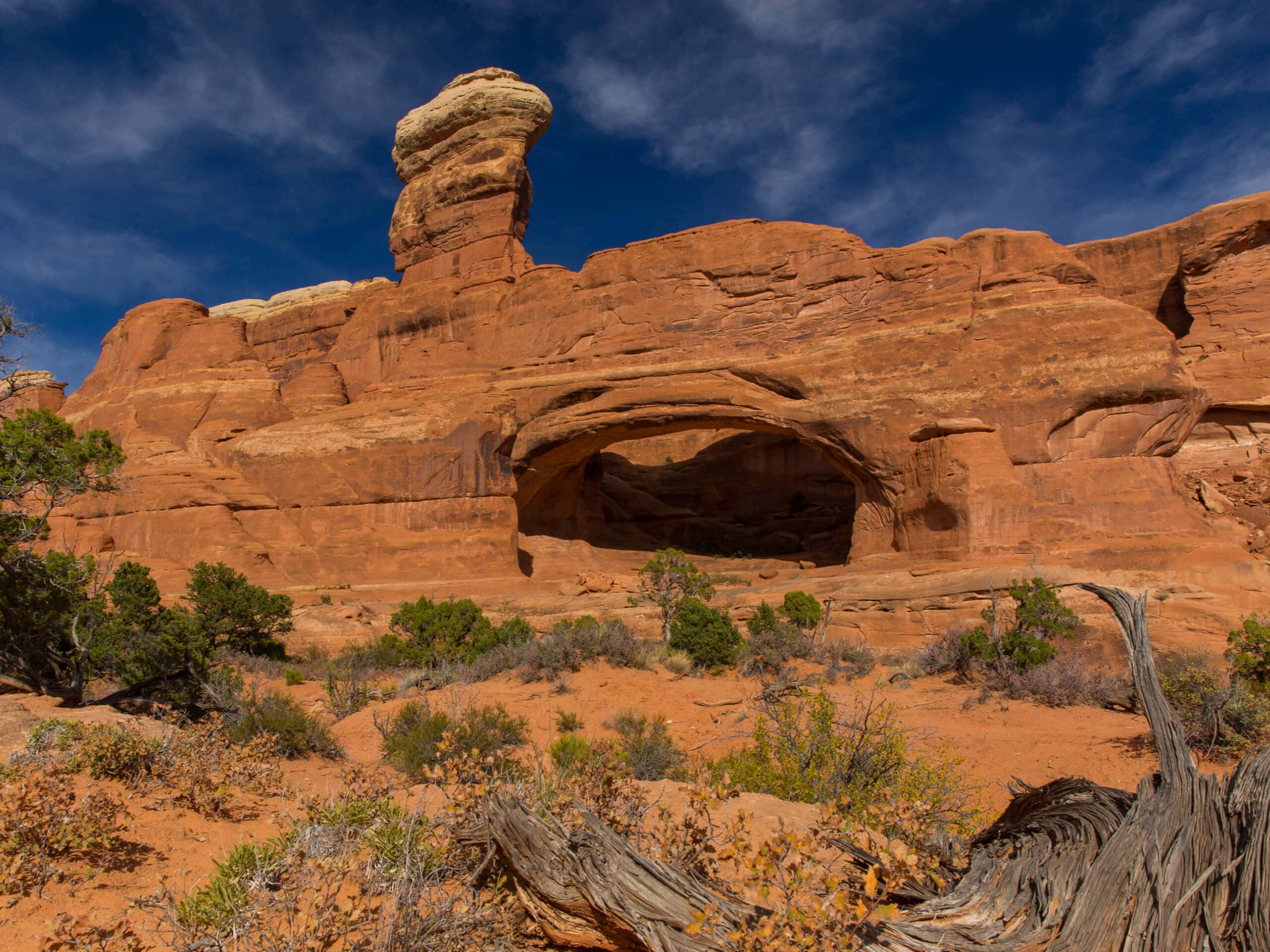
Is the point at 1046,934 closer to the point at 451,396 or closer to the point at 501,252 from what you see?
the point at 451,396

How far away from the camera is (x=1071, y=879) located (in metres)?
2.75

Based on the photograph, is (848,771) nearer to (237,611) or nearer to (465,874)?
(465,874)

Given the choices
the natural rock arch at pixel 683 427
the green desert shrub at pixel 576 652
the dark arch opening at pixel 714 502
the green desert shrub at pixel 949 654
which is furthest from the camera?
the dark arch opening at pixel 714 502

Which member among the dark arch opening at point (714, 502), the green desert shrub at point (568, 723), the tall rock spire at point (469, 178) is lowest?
the green desert shrub at point (568, 723)

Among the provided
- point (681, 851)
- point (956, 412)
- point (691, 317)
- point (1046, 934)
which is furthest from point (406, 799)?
point (691, 317)

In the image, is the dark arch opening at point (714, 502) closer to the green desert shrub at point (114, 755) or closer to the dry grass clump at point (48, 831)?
the green desert shrub at point (114, 755)

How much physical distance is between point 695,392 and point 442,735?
1352 cm

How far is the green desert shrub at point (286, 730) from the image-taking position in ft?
26.0

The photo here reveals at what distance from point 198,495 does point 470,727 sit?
18.4 meters

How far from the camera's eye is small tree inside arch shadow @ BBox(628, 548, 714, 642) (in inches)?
615

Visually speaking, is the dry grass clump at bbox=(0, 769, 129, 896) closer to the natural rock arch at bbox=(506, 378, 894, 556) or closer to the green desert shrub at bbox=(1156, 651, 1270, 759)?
the green desert shrub at bbox=(1156, 651, 1270, 759)

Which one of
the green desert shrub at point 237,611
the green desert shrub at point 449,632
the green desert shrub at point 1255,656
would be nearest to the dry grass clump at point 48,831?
the green desert shrub at point 449,632

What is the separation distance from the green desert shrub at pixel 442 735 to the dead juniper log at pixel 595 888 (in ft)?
11.3

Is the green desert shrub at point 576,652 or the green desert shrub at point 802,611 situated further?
the green desert shrub at point 802,611
